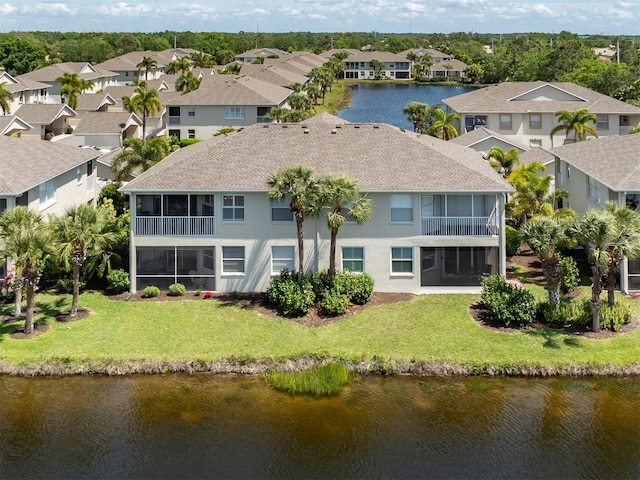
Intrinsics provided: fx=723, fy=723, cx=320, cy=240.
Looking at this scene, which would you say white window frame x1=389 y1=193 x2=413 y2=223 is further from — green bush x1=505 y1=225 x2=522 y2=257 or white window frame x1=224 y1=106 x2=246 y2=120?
white window frame x1=224 y1=106 x2=246 y2=120

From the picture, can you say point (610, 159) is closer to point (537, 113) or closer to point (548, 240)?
point (548, 240)

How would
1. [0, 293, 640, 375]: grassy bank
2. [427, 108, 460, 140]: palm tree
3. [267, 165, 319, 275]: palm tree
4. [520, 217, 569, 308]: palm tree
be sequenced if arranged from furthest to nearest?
1. [427, 108, 460, 140]: palm tree
2. [267, 165, 319, 275]: palm tree
3. [520, 217, 569, 308]: palm tree
4. [0, 293, 640, 375]: grassy bank

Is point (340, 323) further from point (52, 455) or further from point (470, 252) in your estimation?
point (52, 455)

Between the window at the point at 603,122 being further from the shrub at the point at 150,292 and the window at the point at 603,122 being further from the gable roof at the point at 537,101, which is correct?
the shrub at the point at 150,292

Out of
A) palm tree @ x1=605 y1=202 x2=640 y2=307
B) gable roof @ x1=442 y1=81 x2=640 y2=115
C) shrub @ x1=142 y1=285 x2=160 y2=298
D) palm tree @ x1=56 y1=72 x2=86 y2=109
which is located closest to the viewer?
palm tree @ x1=605 y1=202 x2=640 y2=307

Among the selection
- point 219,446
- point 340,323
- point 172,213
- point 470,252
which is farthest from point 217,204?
point 219,446

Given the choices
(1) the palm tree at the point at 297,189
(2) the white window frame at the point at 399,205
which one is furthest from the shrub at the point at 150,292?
(2) the white window frame at the point at 399,205

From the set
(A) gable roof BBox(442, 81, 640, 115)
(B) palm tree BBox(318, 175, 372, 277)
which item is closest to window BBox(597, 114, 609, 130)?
(A) gable roof BBox(442, 81, 640, 115)
